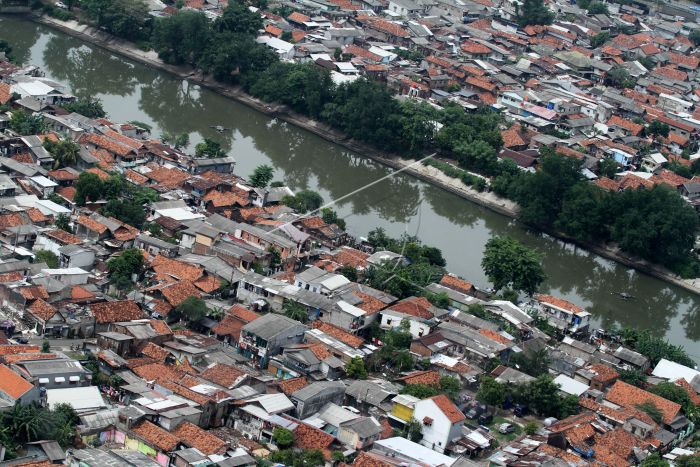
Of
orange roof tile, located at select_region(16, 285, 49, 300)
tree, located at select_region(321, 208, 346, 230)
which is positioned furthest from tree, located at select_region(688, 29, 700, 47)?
orange roof tile, located at select_region(16, 285, 49, 300)

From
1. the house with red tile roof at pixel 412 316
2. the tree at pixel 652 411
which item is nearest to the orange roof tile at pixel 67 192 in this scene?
the house with red tile roof at pixel 412 316

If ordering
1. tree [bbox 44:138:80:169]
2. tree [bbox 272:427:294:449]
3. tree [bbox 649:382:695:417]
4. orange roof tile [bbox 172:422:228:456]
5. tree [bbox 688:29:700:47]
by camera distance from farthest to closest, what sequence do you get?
tree [bbox 688:29:700:47] < tree [bbox 44:138:80:169] < tree [bbox 649:382:695:417] < tree [bbox 272:427:294:449] < orange roof tile [bbox 172:422:228:456]

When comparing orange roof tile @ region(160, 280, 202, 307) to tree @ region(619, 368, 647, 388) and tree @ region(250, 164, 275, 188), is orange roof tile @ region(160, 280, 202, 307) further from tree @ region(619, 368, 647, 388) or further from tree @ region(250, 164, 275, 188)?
tree @ region(619, 368, 647, 388)

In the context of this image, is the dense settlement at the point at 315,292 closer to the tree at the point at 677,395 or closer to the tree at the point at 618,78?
the tree at the point at 677,395

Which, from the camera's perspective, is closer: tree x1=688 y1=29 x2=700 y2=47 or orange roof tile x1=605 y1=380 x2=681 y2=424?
orange roof tile x1=605 y1=380 x2=681 y2=424

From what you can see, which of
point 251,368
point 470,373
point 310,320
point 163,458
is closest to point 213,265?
point 310,320

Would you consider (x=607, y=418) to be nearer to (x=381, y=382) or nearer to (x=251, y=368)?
(x=381, y=382)

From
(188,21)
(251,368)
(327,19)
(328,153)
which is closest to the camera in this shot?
(251,368)
